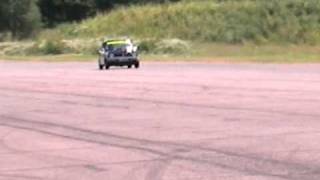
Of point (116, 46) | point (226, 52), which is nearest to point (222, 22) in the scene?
point (226, 52)

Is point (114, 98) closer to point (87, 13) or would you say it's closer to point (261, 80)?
point (261, 80)

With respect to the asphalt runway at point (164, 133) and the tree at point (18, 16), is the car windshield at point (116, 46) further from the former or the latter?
the tree at point (18, 16)

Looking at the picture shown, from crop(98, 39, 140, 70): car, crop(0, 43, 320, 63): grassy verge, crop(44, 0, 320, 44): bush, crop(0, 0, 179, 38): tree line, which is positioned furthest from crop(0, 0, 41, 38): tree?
crop(98, 39, 140, 70): car

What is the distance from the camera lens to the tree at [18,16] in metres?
126

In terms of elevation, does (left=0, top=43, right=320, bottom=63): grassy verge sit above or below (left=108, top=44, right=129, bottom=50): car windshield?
below

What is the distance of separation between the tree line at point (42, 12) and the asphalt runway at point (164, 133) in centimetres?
9633

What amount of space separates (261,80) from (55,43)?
5928 centimetres

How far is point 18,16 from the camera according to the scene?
128 metres

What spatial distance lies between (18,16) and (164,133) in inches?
4449

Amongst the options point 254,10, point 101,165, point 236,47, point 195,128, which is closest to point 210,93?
point 195,128

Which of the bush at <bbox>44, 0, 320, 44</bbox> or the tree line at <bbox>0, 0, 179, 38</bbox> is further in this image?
the tree line at <bbox>0, 0, 179, 38</bbox>

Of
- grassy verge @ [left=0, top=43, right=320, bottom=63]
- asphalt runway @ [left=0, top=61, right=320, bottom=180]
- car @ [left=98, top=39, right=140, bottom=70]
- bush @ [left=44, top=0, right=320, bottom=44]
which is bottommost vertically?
grassy verge @ [left=0, top=43, right=320, bottom=63]

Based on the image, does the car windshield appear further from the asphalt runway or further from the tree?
the tree

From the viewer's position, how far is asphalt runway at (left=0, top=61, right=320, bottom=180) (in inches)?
496
